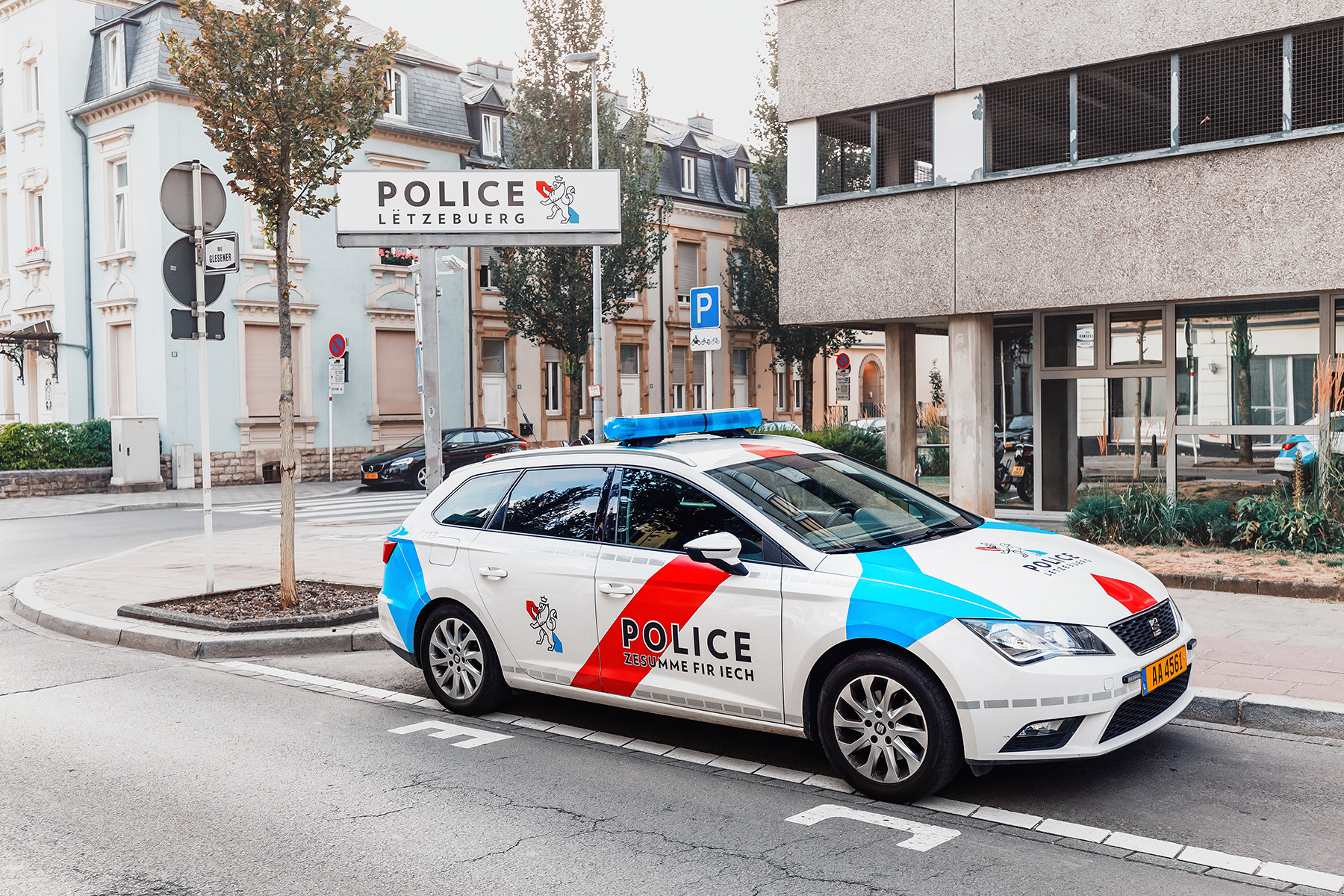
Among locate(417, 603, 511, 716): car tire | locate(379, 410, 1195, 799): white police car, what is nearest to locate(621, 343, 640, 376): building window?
locate(379, 410, 1195, 799): white police car

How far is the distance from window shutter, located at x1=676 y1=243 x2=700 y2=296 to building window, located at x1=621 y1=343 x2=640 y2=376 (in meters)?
2.88

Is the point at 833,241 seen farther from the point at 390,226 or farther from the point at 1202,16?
the point at 390,226

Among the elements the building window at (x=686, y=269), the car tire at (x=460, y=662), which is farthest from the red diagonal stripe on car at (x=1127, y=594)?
the building window at (x=686, y=269)

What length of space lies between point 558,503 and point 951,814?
2.61 m

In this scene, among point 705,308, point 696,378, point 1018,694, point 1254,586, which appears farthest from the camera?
point 696,378

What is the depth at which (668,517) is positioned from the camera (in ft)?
18.8

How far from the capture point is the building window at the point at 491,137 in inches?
1339

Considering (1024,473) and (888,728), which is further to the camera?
(1024,473)

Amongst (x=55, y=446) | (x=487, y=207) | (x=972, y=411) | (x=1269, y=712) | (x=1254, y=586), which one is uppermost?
(x=487, y=207)

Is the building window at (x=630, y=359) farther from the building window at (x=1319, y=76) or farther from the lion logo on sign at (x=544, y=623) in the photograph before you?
the lion logo on sign at (x=544, y=623)

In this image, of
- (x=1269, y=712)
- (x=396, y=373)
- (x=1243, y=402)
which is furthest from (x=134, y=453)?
(x=1269, y=712)

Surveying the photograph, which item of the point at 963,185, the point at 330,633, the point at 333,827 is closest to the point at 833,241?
the point at 963,185

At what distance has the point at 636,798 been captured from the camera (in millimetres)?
5027

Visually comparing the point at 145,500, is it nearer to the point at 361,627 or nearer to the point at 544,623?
the point at 361,627
